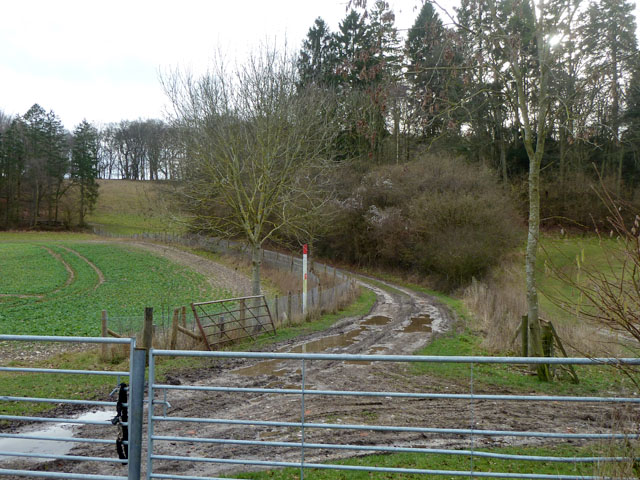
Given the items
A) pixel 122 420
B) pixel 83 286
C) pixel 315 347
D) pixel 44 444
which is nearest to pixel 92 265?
pixel 83 286

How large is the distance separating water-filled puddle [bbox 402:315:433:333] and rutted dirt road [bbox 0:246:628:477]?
4.73 metres

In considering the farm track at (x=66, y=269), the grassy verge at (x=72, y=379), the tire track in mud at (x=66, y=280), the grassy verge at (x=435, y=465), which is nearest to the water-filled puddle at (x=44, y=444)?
the grassy verge at (x=72, y=379)

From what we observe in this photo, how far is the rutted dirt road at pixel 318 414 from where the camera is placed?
7.01m

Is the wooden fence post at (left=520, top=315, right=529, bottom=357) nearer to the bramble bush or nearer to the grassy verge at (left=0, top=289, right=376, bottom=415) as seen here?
the grassy verge at (left=0, top=289, right=376, bottom=415)

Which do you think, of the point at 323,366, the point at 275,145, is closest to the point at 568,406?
the point at 323,366

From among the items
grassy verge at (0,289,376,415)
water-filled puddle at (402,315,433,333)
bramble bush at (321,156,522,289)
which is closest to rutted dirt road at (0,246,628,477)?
grassy verge at (0,289,376,415)

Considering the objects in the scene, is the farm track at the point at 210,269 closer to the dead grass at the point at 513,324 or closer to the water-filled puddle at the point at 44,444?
the dead grass at the point at 513,324

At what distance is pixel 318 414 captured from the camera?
880cm

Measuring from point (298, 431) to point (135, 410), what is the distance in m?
Answer: 4.22

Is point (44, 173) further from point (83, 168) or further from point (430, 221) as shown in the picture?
point (430, 221)

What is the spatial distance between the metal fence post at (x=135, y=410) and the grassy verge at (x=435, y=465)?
2.18 m

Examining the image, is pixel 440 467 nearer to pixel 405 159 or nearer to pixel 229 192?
pixel 229 192

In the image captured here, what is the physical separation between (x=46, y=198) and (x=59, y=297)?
4805 centimetres

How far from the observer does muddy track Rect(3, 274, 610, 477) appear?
7047mm
